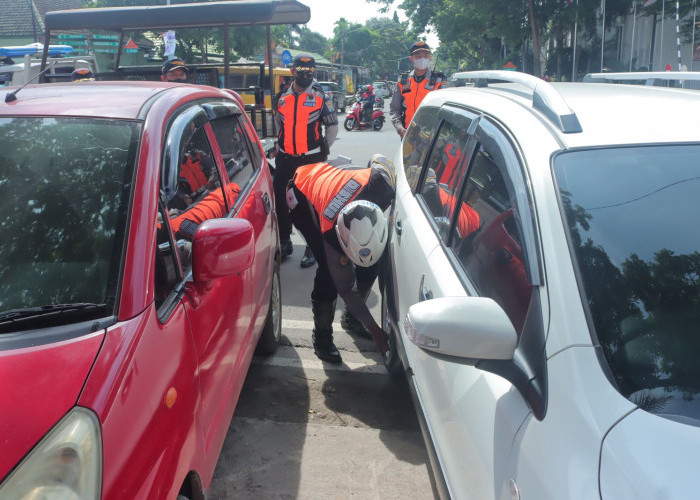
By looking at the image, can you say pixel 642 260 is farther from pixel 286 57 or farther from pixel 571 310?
pixel 286 57

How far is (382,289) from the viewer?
388 centimetres

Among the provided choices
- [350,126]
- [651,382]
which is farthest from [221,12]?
[350,126]

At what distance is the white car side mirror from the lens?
1549 mm

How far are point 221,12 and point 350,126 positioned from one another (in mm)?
15486

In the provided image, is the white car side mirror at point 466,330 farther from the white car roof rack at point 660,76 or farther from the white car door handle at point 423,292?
the white car roof rack at point 660,76

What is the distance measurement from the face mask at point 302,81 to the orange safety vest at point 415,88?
1527 millimetres

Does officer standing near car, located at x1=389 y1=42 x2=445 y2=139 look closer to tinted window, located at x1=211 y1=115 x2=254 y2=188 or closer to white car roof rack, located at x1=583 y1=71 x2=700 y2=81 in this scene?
tinted window, located at x1=211 y1=115 x2=254 y2=188

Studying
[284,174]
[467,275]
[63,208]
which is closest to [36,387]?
[63,208]

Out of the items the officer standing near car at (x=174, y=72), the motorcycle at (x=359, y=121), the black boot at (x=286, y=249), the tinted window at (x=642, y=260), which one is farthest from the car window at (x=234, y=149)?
the motorcycle at (x=359, y=121)

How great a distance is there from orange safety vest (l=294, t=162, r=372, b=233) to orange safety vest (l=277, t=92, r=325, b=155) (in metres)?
2.22

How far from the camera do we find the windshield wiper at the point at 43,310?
1.70m

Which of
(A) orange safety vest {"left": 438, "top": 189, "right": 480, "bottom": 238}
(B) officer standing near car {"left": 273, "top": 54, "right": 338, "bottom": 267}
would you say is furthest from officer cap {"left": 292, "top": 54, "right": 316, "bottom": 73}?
(A) orange safety vest {"left": 438, "top": 189, "right": 480, "bottom": 238}

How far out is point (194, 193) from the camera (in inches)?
101

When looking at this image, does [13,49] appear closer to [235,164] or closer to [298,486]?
[235,164]
